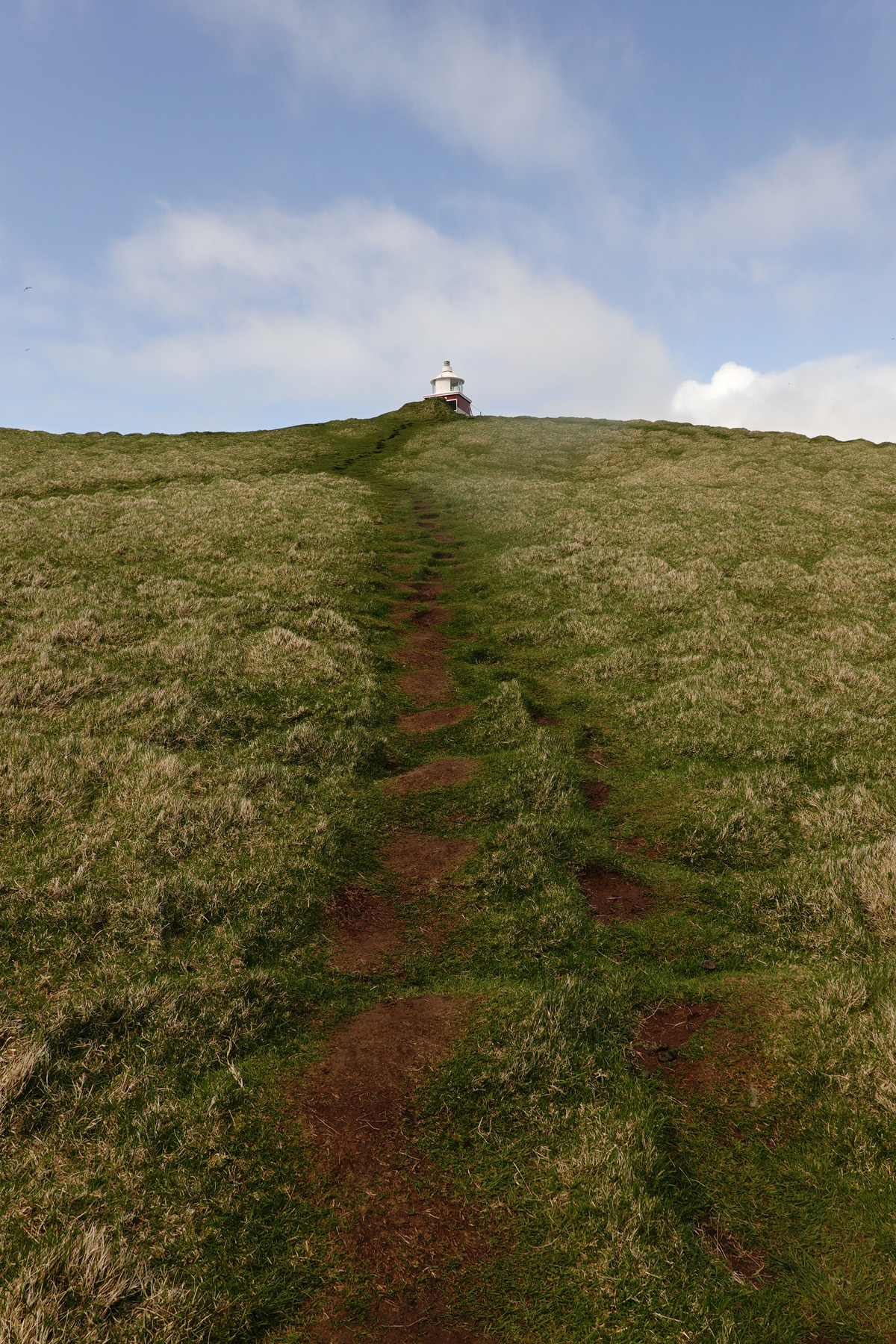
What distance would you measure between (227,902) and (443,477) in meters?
42.4

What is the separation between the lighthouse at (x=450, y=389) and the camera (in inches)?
4146

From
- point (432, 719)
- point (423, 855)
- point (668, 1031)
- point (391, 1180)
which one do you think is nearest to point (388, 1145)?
point (391, 1180)

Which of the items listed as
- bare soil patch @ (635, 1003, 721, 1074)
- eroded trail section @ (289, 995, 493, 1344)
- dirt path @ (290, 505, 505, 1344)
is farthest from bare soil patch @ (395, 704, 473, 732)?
bare soil patch @ (635, 1003, 721, 1074)

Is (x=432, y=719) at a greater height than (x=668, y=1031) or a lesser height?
greater

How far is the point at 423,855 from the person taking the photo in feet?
31.6

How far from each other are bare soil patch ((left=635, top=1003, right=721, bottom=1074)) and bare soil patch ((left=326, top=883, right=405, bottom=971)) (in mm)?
2845

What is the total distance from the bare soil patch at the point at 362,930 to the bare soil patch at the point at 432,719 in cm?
496

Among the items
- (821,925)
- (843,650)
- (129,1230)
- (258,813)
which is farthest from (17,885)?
(843,650)

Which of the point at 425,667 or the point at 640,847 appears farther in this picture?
the point at 425,667

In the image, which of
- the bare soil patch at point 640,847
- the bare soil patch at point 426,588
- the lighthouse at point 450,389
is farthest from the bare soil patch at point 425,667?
the lighthouse at point 450,389

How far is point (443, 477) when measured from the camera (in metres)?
47.1

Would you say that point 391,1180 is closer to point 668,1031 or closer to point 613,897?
point 668,1031

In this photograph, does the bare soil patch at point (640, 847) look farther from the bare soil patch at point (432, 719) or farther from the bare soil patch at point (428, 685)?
the bare soil patch at point (428, 685)

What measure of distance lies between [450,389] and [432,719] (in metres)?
106
